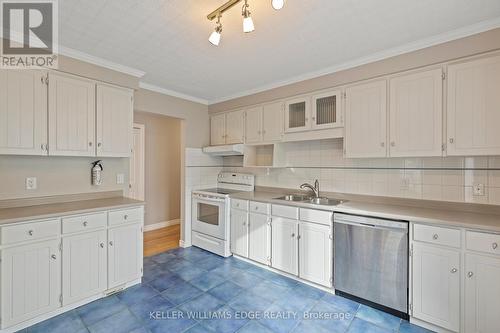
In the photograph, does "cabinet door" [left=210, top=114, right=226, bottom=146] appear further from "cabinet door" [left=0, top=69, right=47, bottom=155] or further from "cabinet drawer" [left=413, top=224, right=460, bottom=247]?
"cabinet drawer" [left=413, top=224, right=460, bottom=247]

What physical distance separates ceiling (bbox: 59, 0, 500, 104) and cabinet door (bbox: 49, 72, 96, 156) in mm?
351

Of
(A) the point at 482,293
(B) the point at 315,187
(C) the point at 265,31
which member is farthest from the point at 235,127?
(A) the point at 482,293

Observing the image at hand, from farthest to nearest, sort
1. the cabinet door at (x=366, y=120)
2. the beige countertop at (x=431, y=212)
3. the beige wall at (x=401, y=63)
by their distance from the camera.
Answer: the cabinet door at (x=366, y=120) < the beige wall at (x=401, y=63) < the beige countertop at (x=431, y=212)

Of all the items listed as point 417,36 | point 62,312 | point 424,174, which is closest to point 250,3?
point 417,36

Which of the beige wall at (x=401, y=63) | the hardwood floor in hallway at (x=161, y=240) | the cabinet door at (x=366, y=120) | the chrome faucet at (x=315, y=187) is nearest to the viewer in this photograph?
the beige wall at (x=401, y=63)

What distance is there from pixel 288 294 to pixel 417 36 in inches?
109

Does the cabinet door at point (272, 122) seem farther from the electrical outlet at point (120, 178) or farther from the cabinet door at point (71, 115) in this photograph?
the cabinet door at point (71, 115)

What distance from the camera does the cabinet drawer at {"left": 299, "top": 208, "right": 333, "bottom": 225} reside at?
96.5 inches

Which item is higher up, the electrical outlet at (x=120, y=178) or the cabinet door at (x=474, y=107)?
the cabinet door at (x=474, y=107)

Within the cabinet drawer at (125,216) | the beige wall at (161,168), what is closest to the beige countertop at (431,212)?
the cabinet drawer at (125,216)

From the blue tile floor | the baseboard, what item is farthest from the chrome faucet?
the baseboard

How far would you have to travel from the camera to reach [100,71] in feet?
8.46

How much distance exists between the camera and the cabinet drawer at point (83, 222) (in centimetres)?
212

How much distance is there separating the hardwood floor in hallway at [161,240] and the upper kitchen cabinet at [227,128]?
6.02ft
